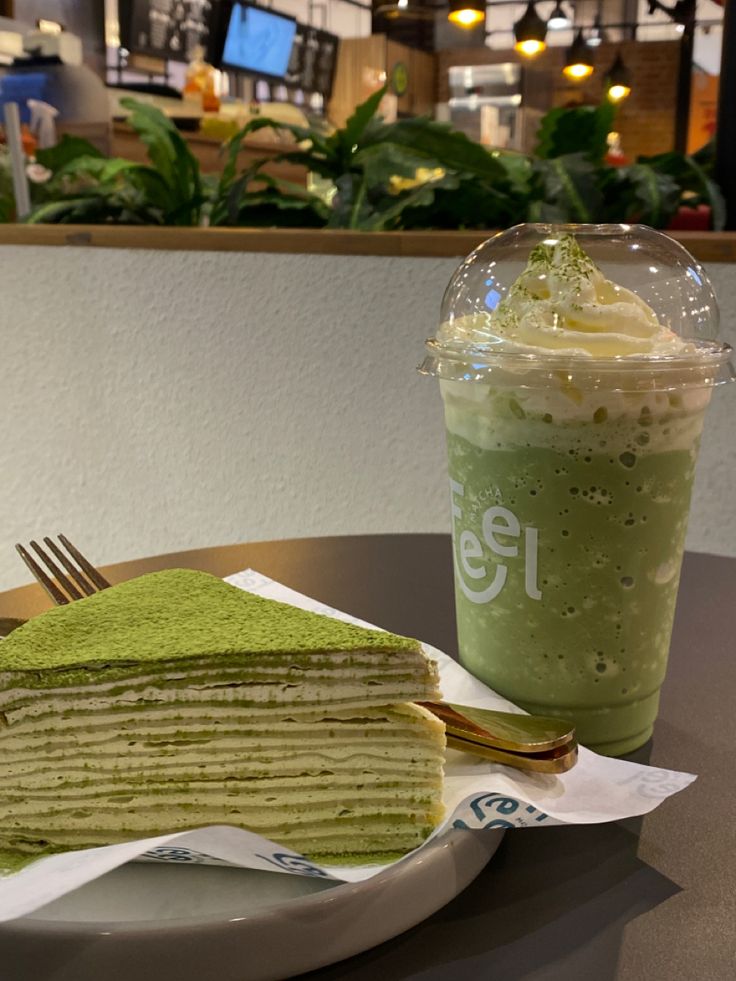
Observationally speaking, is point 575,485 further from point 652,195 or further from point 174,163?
point 174,163

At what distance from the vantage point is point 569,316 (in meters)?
0.70

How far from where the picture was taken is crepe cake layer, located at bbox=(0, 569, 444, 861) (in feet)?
1.81

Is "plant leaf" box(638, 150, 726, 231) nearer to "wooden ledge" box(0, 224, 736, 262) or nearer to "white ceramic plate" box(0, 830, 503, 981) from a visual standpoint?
"wooden ledge" box(0, 224, 736, 262)

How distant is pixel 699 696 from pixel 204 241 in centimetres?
180

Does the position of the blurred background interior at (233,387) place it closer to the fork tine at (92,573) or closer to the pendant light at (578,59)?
the fork tine at (92,573)

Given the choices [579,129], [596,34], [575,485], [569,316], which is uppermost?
[596,34]

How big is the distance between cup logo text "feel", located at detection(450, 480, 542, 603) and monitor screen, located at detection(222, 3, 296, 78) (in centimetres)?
1000

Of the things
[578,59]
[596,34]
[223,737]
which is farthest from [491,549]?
[596,34]

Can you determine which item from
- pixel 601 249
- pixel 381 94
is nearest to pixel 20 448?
pixel 381 94

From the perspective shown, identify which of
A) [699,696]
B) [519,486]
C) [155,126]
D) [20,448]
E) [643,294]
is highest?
[155,126]

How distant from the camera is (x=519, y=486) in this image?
68 cm

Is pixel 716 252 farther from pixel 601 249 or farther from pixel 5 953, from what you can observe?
pixel 5 953

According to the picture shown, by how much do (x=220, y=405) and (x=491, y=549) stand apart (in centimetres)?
184

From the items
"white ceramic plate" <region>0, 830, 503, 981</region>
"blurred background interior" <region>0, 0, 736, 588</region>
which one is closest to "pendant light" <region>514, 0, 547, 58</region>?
"blurred background interior" <region>0, 0, 736, 588</region>
